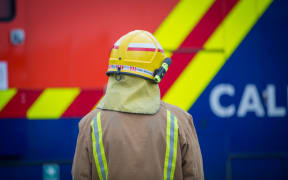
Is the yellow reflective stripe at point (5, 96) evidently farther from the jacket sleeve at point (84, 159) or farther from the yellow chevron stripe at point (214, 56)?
the yellow chevron stripe at point (214, 56)

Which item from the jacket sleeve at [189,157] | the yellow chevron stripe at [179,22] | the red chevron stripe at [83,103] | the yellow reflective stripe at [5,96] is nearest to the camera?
the jacket sleeve at [189,157]

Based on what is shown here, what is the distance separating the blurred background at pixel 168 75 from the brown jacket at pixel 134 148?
0.99 metres

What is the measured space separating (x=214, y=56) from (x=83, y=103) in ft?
3.74

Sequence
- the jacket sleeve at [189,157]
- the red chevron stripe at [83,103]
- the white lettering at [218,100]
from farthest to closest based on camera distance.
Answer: the white lettering at [218,100], the red chevron stripe at [83,103], the jacket sleeve at [189,157]

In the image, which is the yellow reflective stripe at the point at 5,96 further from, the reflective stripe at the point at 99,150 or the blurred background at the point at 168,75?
the reflective stripe at the point at 99,150

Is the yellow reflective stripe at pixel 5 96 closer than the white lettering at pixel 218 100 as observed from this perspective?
Yes

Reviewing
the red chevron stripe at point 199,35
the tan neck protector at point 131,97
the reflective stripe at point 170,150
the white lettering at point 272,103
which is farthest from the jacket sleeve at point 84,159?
the white lettering at point 272,103

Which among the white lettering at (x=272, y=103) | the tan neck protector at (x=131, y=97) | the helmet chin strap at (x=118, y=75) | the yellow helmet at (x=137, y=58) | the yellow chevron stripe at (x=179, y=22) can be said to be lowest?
the white lettering at (x=272, y=103)

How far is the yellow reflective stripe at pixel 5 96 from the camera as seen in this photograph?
255 centimetres

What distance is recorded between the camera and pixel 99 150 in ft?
5.55

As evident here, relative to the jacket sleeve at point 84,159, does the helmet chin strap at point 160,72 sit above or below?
above

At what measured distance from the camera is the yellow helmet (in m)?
1.70

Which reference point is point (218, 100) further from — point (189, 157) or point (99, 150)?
point (99, 150)

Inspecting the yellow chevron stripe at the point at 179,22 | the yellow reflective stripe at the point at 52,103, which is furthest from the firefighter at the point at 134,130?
the yellow chevron stripe at the point at 179,22
